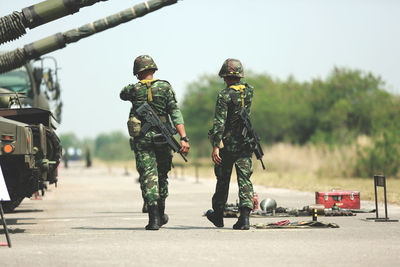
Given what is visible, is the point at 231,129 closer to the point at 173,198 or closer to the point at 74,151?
the point at 173,198

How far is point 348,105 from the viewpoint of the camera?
57938 millimetres

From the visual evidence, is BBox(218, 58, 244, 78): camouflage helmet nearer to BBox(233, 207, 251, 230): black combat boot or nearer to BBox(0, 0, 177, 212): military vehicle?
BBox(233, 207, 251, 230): black combat boot

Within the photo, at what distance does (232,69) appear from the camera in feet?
38.2

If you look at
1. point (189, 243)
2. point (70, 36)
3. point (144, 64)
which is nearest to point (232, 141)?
point (144, 64)

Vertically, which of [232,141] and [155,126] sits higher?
[155,126]

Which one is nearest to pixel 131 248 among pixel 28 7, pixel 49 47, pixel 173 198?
pixel 28 7

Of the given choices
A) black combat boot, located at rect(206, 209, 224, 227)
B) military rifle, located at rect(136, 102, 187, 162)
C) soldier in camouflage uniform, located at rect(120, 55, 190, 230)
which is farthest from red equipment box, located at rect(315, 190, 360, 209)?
military rifle, located at rect(136, 102, 187, 162)

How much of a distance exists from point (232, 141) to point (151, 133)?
1.07 metres

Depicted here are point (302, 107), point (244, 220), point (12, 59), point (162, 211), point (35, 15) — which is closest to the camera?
point (244, 220)

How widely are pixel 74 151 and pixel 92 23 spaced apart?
122947mm

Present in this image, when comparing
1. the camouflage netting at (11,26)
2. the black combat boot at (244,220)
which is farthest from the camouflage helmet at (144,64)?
the camouflage netting at (11,26)

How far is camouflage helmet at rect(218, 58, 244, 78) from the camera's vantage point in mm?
11648

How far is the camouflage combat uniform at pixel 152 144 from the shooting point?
38.1 feet

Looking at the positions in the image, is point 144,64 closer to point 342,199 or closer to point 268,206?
point 268,206
